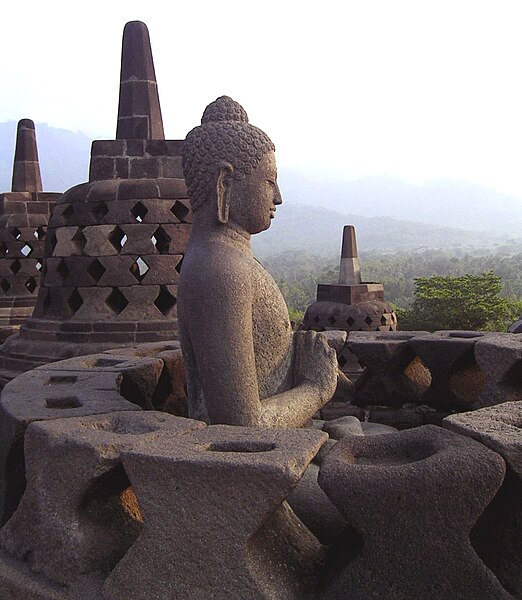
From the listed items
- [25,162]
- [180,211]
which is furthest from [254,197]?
[25,162]

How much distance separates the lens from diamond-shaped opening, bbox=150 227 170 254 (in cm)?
552

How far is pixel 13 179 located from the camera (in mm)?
9930

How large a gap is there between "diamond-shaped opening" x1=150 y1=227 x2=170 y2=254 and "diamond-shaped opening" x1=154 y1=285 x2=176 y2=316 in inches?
13.6

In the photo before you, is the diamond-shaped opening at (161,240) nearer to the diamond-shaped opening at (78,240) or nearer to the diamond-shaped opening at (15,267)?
the diamond-shaped opening at (78,240)

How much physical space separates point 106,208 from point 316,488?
13.5 ft

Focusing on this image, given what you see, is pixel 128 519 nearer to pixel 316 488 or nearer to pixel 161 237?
pixel 316 488

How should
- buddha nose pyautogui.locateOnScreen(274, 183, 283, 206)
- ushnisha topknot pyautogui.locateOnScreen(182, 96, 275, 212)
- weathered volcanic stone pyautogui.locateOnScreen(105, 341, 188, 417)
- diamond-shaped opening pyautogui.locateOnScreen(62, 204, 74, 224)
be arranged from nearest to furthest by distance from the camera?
ushnisha topknot pyautogui.locateOnScreen(182, 96, 275, 212)
buddha nose pyautogui.locateOnScreen(274, 183, 283, 206)
weathered volcanic stone pyautogui.locateOnScreen(105, 341, 188, 417)
diamond-shaped opening pyautogui.locateOnScreen(62, 204, 74, 224)

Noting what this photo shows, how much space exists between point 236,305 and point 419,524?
39.1 inches

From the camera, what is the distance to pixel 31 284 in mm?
9258

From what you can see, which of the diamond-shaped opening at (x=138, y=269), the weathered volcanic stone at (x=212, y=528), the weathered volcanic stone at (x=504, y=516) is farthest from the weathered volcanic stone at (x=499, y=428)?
the diamond-shaped opening at (x=138, y=269)

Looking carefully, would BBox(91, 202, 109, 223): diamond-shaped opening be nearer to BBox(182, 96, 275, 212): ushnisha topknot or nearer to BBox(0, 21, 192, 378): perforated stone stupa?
BBox(0, 21, 192, 378): perforated stone stupa

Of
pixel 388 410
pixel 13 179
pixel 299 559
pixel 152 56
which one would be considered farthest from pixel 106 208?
pixel 13 179

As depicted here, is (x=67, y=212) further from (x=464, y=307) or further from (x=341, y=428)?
(x=464, y=307)

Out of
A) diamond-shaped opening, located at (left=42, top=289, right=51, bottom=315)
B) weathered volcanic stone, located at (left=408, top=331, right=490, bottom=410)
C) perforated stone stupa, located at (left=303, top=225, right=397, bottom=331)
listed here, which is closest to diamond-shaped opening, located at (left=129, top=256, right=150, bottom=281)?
diamond-shaped opening, located at (left=42, top=289, right=51, bottom=315)
